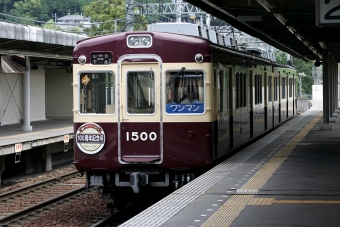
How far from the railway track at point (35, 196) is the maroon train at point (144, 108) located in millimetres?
2184

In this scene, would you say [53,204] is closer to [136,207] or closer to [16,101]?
[136,207]

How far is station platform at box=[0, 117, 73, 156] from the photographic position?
1773 cm

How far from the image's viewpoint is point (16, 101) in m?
25.1

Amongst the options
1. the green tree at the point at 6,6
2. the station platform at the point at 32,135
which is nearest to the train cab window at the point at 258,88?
the station platform at the point at 32,135

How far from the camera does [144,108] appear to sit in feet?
34.2

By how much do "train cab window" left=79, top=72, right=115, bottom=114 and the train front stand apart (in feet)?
0.06

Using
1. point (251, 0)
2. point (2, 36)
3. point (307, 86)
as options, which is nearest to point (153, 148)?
point (251, 0)

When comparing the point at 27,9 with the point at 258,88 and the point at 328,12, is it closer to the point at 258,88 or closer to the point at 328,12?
the point at 258,88

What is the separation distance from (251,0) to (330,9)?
419 centimetres

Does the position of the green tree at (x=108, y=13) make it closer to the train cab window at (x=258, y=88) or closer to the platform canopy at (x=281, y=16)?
the platform canopy at (x=281, y=16)

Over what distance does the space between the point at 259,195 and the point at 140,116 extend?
2.81 m

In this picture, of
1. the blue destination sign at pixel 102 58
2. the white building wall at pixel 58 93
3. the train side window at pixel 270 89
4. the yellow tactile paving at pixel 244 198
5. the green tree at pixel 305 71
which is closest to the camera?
the yellow tactile paving at pixel 244 198

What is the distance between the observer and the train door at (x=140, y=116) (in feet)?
34.0

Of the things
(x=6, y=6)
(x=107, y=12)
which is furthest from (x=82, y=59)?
(x=6, y=6)
